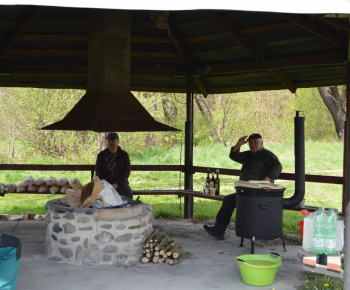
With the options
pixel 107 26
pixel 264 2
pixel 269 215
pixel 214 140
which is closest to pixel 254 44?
pixel 107 26

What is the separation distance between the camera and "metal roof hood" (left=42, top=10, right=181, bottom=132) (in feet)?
19.3

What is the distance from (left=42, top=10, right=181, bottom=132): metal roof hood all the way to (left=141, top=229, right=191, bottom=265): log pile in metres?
1.33

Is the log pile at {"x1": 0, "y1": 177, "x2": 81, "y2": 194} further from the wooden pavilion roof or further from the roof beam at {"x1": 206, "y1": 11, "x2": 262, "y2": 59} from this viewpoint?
the roof beam at {"x1": 206, "y1": 11, "x2": 262, "y2": 59}

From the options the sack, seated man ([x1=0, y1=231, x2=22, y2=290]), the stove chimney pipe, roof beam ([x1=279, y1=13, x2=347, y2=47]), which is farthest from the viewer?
roof beam ([x1=279, y1=13, x2=347, y2=47])

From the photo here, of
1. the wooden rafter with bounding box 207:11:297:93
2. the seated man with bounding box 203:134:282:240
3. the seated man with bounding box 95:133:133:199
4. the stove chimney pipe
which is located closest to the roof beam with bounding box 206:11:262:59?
the wooden rafter with bounding box 207:11:297:93

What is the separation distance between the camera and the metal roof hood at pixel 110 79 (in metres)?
5.88

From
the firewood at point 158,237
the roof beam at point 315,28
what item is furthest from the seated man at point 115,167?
the roof beam at point 315,28

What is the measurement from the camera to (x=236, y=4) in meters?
2.83

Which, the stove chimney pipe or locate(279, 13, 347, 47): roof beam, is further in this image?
locate(279, 13, 347, 47): roof beam

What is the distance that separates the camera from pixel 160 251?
537 cm

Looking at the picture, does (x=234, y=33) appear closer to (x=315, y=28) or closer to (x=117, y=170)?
(x=315, y=28)

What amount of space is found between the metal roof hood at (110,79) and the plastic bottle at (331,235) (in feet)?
8.17

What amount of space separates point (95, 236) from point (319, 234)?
2365 millimetres

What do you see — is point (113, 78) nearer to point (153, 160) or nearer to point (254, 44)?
point (254, 44)
